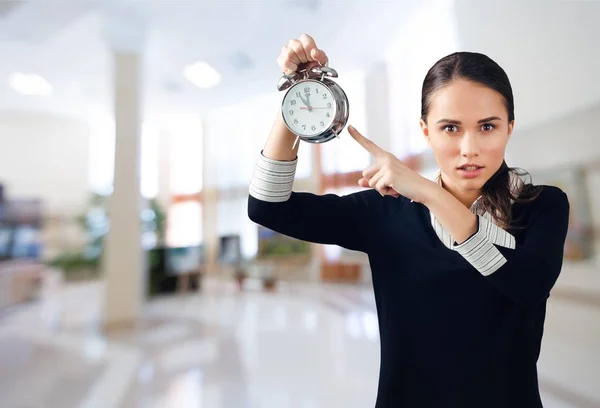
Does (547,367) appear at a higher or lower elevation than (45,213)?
lower

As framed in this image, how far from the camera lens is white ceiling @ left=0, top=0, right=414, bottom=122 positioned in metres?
1.46

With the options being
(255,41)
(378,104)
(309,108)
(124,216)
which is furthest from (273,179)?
(124,216)

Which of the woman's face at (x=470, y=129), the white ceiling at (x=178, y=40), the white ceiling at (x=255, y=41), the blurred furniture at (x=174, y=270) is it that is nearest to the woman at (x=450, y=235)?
the woman's face at (x=470, y=129)

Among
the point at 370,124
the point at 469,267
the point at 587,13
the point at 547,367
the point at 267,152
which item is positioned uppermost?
the point at 587,13

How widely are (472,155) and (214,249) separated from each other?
4007 millimetres

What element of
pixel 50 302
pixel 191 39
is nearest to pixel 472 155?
pixel 191 39

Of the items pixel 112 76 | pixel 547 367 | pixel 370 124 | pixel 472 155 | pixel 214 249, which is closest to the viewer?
pixel 472 155

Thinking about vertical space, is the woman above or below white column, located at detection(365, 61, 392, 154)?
below

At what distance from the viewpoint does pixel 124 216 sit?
2779 millimetres

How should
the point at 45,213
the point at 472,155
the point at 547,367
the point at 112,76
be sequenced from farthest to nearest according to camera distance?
the point at 112,76 < the point at 45,213 < the point at 547,367 < the point at 472,155

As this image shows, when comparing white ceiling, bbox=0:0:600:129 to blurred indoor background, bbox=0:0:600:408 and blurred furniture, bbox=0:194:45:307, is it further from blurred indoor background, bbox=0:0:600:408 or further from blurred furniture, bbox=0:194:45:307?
blurred furniture, bbox=0:194:45:307

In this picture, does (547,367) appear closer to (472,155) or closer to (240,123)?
A: (472,155)

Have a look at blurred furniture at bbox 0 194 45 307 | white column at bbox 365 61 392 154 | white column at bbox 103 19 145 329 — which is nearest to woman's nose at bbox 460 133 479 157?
white column at bbox 365 61 392 154

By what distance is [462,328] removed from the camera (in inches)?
24.8
